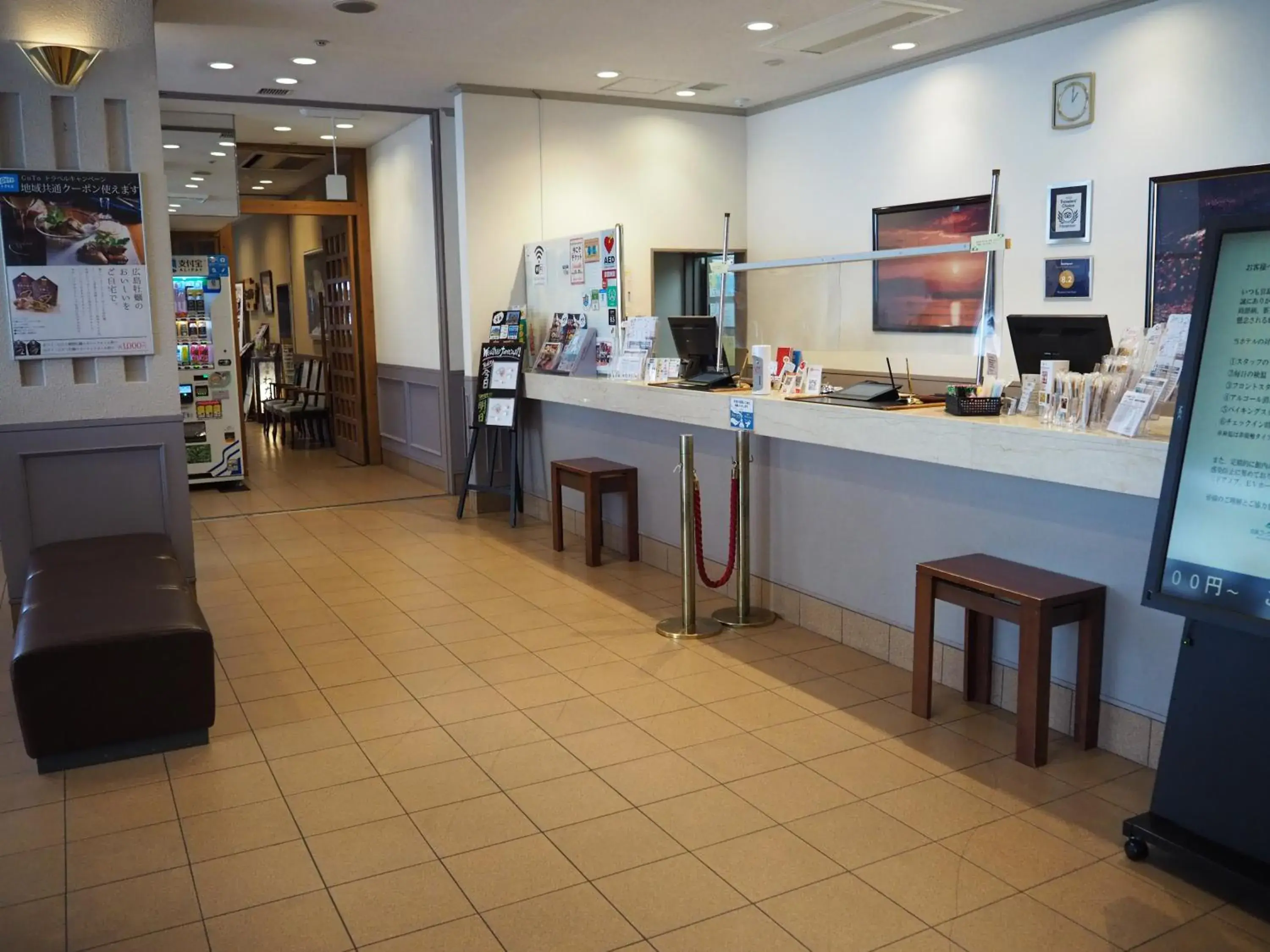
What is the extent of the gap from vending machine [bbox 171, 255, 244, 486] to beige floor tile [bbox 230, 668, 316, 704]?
489 centimetres

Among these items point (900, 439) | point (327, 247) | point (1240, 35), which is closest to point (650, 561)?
point (900, 439)

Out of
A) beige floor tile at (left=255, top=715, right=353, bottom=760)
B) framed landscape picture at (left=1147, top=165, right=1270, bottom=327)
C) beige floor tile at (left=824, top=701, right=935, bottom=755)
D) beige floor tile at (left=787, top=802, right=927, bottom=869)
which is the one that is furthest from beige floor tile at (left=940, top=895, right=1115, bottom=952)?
framed landscape picture at (left=1147, top=165, right=1270, bottom=327)

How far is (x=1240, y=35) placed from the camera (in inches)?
197

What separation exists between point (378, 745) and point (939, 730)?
2045mm

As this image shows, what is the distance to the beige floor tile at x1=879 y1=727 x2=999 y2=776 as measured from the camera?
348 centimetres

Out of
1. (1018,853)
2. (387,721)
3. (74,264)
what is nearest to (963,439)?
(1018,853)

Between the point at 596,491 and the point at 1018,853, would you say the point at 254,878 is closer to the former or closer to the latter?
the point at 1018,853

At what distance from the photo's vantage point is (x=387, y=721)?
396 cm

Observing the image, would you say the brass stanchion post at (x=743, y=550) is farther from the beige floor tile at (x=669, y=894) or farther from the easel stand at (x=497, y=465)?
the easel stand at (x=497, y=465)

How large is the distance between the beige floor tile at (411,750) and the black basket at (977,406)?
2.22 m

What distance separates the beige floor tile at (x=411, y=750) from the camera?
3.57m

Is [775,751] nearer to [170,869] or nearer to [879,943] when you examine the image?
[879,943]

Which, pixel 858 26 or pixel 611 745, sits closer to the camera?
pixel 611 745

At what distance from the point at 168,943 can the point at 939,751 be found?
246cm
